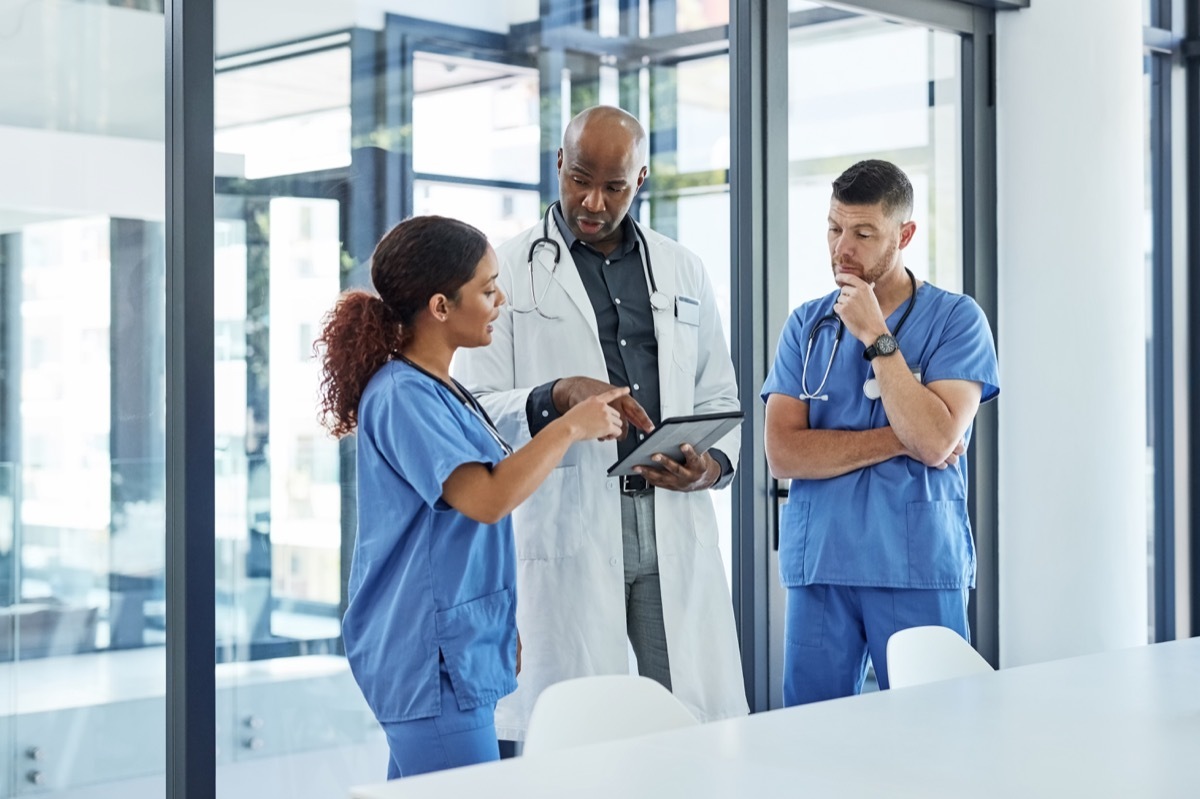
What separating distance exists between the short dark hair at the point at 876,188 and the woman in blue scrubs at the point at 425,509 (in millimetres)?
867

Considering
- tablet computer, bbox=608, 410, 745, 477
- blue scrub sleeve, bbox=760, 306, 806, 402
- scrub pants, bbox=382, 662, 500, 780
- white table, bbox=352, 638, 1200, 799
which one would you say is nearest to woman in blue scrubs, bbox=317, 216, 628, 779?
scrub pants, bbox=382, 662, 500, 780

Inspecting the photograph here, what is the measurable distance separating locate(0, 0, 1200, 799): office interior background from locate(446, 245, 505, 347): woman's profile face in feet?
1.15

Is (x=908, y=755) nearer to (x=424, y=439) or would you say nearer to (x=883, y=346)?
(x=424, y=439)

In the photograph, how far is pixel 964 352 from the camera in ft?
9.45

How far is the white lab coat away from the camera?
267 cm

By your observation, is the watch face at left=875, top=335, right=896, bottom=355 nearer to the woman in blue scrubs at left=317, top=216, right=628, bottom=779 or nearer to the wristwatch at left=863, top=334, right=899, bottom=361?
the wristwatch at left=863, top=334, right=899, bottom=361

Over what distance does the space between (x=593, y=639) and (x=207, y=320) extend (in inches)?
38.3

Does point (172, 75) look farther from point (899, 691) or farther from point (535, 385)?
point (899, 691)

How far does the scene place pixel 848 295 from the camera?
2861mm

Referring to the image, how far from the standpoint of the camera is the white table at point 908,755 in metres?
1.52

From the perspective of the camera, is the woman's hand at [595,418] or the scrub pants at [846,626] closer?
the woman's hand at [595,418]

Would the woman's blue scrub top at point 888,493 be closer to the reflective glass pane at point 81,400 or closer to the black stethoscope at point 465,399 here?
the black stethoscope at point 465,399

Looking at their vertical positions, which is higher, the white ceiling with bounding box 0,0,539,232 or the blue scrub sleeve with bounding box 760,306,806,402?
the white ceiling with bounding box 0,0,539,232

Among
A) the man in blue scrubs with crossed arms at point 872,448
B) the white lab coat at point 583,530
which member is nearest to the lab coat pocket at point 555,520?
the white lab coat at point 583,530
